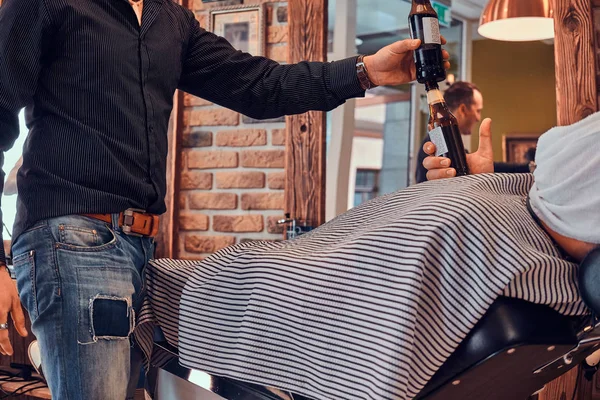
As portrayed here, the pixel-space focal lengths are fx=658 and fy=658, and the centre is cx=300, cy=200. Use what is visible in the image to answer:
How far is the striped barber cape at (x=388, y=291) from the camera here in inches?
34.7

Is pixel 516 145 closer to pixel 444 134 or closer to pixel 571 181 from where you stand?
pixel 444 134

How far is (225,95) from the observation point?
1646 mm

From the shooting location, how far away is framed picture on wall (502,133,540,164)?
6738 millimetres

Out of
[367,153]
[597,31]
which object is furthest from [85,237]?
[367,153]

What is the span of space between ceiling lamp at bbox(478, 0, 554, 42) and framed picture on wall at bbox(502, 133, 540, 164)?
126 inches

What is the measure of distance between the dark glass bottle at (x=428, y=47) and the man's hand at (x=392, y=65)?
0.07ft

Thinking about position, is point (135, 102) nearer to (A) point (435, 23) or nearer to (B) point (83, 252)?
(B) point (83, 252)

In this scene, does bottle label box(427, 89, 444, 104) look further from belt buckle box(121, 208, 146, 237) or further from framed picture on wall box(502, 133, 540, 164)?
framed picture on wall box(502, 133, 540, 164)

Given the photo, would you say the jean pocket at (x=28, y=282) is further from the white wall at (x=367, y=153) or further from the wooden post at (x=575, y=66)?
the white wall at (x=367, y=153)

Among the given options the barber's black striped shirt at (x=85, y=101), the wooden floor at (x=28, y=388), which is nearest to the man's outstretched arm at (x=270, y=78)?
the barber's black striped shirt at (x=85, y=101)

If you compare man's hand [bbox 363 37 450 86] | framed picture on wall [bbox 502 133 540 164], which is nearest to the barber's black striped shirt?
man's hand [bbox 363 37 450 86]

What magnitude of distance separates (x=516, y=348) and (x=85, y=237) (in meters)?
0.81

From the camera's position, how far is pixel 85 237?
1.26 meters

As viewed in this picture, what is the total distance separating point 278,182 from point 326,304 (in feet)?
7.33
